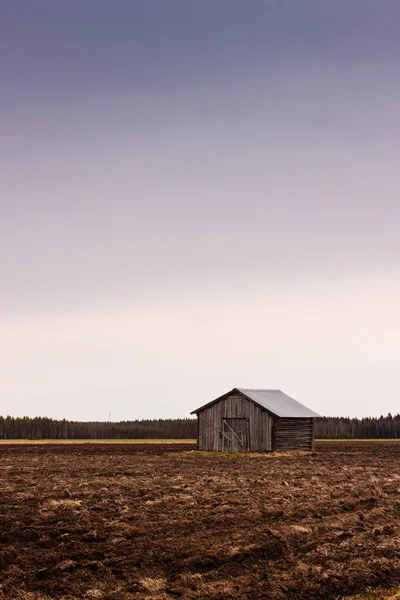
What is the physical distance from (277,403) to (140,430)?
109755 millimetres

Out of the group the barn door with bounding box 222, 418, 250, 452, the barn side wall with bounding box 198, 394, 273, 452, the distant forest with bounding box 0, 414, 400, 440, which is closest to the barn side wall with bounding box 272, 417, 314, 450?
the barn side wall with bounding box 198, 394, 273, 452

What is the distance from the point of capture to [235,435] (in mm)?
58875

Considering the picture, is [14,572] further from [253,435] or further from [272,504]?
[253,435]

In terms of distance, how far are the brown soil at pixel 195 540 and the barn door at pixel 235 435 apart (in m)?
31.3

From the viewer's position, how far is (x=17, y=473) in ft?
111

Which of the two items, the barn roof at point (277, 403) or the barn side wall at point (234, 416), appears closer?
the barn side wall at point (234, 416)

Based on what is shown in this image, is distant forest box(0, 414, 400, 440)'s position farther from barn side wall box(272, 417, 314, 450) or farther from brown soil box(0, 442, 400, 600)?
brown soil box(0, 442, 400, 600)

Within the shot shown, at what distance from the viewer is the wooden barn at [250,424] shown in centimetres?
5775

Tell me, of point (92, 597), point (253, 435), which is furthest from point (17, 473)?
point (253, 435)

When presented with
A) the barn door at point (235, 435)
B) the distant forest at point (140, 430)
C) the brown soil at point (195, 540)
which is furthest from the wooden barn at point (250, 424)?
the distant forest at point (140, 430)

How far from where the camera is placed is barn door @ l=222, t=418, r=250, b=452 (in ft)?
192

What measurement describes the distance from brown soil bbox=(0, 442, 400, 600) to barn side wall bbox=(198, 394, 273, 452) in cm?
3058

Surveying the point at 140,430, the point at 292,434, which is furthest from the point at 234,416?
the point at 140,430

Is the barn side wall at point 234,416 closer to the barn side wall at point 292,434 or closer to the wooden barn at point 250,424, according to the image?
the wooden barn at point 250,424
